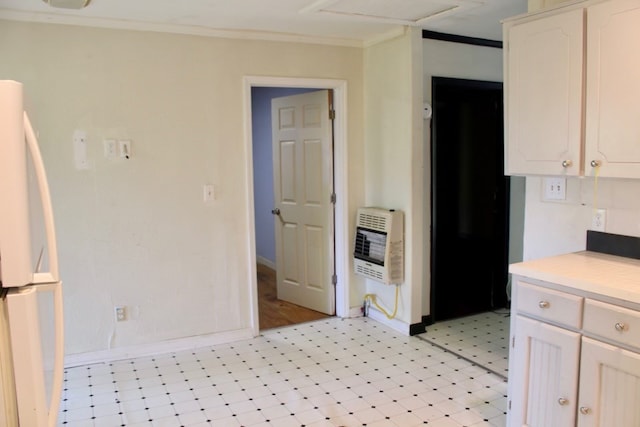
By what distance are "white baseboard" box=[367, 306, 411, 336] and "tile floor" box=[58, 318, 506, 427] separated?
0.36 feet

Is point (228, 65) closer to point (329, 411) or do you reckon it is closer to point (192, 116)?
point (192, 116)

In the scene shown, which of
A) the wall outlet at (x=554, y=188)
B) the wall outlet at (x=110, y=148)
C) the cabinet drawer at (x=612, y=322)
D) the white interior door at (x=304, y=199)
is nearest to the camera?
the cabinet drawer at (x=612, y=322)

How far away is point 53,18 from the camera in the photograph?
3.25 meters

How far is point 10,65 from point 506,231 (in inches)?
151

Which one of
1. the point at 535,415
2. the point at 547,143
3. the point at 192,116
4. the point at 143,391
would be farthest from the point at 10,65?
the point at 535,415

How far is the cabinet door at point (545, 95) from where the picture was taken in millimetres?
2373

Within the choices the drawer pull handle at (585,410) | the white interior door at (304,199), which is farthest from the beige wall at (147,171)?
the drawer pull handle at (585,410)

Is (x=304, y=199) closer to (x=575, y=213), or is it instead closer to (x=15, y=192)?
(x=575, y=213)

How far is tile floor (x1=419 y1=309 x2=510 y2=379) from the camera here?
3.53m

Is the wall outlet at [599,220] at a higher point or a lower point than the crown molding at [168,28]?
lower

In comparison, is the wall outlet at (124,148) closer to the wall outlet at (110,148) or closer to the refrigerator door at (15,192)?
the wall outlet at (110,148)

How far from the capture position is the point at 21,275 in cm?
125

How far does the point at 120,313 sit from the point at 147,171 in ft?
3.25

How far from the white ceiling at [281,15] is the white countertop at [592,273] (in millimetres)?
1614
